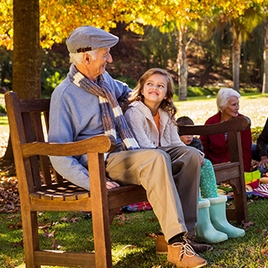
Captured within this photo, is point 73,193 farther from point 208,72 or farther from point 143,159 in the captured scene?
point 208,72

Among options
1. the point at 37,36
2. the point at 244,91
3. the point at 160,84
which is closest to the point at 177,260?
the point at 160,84

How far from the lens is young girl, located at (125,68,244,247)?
4382 mm

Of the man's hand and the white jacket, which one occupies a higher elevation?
the white jacket

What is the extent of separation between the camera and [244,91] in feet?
120

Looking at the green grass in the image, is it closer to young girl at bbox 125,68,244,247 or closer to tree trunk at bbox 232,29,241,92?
young girl at bbox 125,68,244,247

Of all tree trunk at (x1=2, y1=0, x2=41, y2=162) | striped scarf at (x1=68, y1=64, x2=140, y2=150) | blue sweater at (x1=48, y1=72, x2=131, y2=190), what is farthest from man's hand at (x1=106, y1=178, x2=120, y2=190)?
tree trunk at (x1=2, y1=0, x2=41, y2=162)

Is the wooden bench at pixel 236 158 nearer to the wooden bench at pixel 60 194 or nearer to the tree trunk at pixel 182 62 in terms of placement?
the wooden bench at pixel 60 194

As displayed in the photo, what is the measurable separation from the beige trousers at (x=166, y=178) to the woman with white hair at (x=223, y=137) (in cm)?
232

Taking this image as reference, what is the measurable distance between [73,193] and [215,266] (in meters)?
0.94

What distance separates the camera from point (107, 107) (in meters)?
4.20

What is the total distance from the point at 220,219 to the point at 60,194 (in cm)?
132

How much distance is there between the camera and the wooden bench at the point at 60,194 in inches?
141

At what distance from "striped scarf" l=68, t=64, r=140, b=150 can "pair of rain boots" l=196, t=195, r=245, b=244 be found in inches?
25.4

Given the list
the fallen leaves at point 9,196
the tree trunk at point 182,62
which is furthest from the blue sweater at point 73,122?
the tree trunk at point 182,62
